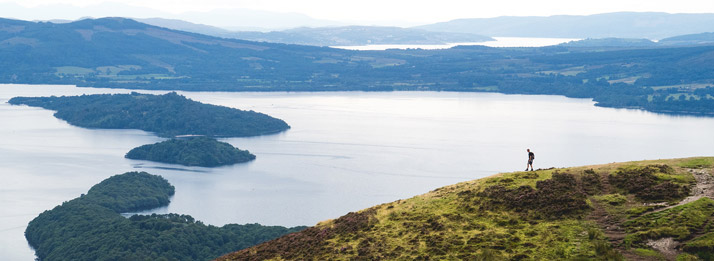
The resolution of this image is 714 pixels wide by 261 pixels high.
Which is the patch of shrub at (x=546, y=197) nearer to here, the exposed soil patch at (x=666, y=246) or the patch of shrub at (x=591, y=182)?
the patch of shrub at (x=591, y=182)

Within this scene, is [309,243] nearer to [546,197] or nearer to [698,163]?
[546,197]

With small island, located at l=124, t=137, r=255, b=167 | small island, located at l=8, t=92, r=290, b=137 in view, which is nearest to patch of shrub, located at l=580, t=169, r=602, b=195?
small island, located at l=124, t=137, r=255, b=167

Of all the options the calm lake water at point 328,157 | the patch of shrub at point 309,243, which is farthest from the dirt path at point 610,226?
the calm lake water at point 328,157

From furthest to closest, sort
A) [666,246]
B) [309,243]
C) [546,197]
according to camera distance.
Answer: [309,243] < [546,197] < [666,246]

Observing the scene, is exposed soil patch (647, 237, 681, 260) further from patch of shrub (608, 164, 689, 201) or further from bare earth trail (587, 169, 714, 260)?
patch of shrub (608, 164, 689, 201)

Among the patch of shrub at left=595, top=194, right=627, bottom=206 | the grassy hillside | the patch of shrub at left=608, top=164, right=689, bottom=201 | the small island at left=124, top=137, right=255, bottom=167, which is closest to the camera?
the grassy hillside

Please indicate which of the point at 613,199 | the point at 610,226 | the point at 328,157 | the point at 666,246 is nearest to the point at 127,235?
the point at 613,199

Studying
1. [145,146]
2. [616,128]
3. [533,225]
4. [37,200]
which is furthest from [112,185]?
[616,128]
